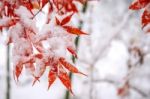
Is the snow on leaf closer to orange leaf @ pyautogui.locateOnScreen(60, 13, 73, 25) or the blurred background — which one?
orange leaf @ pyautogui.locateOnScreen(60, 13, 73, 25)

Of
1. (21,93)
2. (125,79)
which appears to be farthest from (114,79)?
(21,93)

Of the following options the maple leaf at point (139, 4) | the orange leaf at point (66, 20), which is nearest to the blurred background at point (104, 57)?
the maple leaf at point (139, 4)

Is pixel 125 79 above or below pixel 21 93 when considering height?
above

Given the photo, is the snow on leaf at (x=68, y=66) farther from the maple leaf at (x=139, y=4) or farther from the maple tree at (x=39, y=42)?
the maple leaf at (x=139, y=4)

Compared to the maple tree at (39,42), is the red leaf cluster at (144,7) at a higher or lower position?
higher

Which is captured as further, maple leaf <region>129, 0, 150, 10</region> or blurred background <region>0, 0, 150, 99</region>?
blurred background <region>0, 0, 150, 99</region>

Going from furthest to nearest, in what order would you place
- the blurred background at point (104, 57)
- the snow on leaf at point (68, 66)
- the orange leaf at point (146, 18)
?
1. the blurred background at point (104, 57)
2. the orange leaf at point (146, 18)
3. the snow on leaf at point (68, 66)

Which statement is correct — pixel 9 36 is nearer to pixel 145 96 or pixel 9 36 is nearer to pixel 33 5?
pixel 33 5

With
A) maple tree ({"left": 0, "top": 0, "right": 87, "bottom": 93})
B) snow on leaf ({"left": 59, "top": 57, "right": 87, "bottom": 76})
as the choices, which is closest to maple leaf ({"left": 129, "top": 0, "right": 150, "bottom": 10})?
maple tree ({"left": 0, "top": 0, "right": 87, "bottom": 93})
